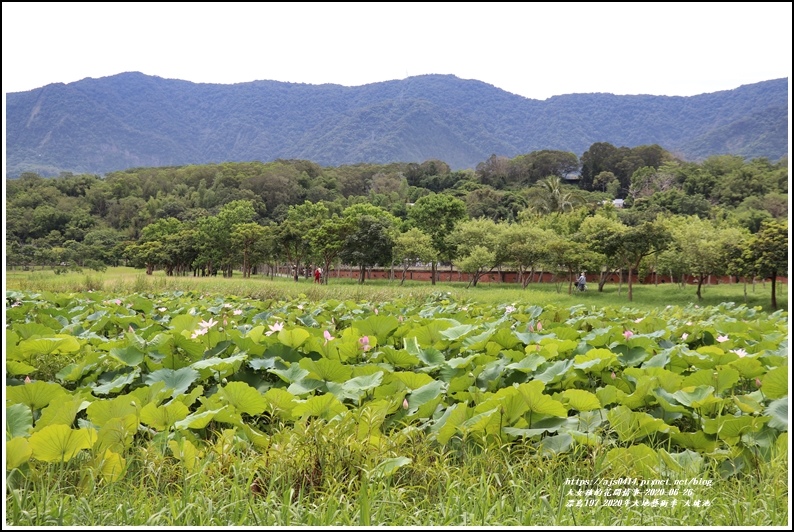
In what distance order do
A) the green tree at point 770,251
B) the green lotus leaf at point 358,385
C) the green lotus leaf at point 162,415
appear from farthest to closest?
the green tree at point 770,251, the green lotus leaf at point 358,385, the green lotus leaf at point 162,415

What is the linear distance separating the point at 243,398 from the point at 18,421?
2.47 ft

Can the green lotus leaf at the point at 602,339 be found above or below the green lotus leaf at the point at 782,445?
above

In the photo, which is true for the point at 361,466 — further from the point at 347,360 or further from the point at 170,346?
the point at 170,346

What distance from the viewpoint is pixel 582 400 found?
7.34 ft

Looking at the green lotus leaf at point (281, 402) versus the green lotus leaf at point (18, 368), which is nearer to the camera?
the green lotus leaf at point (281, 402)

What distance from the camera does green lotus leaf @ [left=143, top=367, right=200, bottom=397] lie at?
2.62 m

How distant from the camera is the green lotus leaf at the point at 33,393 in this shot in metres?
2.19

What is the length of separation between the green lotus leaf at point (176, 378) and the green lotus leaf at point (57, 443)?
783 millimetres

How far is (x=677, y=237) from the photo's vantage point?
29.0 meters

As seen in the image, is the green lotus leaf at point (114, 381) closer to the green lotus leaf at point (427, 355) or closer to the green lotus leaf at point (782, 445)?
the green lotus leaf at point (427, 355)

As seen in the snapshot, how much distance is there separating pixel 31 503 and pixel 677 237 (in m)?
31.4

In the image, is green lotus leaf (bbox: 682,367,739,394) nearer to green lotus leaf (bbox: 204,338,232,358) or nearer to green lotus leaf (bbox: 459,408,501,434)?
green lotus leaf (bbox: 459,408,501,434)

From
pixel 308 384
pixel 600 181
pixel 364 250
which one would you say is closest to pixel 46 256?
pixel 364 250

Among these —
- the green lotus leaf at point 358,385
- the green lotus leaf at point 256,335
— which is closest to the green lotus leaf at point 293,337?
the green lotus leaf at point 256,335
